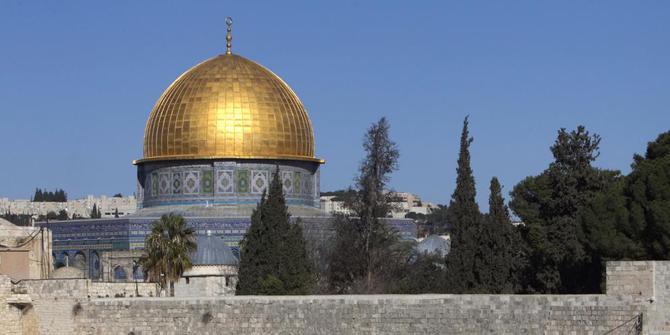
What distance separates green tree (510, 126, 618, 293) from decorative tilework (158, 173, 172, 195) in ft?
74.7

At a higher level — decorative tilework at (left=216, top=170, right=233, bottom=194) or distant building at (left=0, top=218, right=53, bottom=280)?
decorative tilework at (left=216, top=170, right=233, bottom=194)

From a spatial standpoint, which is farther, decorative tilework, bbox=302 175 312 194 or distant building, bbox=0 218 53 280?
decorative tilework, bbox=302 175 312 194

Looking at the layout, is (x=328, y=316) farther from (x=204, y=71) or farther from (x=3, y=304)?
(x=204, y=71)

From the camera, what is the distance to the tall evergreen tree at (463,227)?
89.8ft

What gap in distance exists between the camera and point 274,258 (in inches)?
1189

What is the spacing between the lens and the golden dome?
5166cm

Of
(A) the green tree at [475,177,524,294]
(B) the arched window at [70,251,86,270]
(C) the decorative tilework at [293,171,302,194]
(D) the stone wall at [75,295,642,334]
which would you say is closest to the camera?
(D) the stone wall at [75,295,642,334]

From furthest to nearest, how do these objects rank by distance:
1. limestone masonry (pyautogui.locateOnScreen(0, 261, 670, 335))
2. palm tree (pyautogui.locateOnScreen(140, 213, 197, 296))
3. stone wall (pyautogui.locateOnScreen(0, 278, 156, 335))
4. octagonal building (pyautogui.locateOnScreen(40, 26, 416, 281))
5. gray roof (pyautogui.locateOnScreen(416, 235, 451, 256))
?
octagonal building (pyautogui.locateOnScreen(40, 26, 416, 281)), gray roof (pyautogui.locateOnScreen(416, 235, 451, 256)), palm tree (pyautogui.locateOnScreen(140, 213, 197, 296)), stone wall (pyautogui.locateOnScreen(0, 278, 156, 335)), limestone masonry (pyautogui.locateOnScreen(0, 261, 670, 335))

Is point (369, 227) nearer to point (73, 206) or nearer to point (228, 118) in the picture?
point (228, 118)

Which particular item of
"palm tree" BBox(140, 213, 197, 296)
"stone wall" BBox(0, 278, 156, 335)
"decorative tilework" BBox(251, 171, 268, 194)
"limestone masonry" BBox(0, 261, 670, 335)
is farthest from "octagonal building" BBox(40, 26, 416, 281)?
"stone wall" BBox(0, 278, 156, 335)

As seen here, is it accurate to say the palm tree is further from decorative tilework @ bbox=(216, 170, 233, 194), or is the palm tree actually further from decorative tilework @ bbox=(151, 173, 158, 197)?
decorative tilework @ bbox=(151, 173, 158, 197)

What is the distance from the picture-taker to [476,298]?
67.9 ft

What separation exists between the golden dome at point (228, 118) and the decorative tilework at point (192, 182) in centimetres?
61

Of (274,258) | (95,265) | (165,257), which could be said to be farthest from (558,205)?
(95,265)
